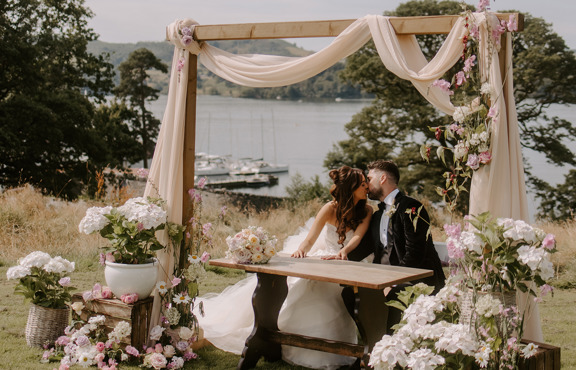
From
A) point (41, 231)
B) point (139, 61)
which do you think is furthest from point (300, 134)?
point (41, 231)

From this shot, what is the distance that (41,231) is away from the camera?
8758 mm

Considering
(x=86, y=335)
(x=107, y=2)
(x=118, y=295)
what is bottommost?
(x=86, y=335)

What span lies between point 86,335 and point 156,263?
744 millimetres

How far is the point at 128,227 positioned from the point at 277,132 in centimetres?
5932

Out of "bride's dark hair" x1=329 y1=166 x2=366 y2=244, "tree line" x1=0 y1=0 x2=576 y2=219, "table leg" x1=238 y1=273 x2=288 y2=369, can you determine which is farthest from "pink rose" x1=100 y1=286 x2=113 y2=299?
"tree line" x1=0 y1=0 x2=576 y2=219

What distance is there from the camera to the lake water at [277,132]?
50.2 meters

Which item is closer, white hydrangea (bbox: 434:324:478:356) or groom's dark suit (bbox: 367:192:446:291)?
white hydrangea (bbox: 434:324:478:356)

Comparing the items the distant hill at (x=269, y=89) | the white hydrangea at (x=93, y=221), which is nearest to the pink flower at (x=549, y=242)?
the white hydrangea at (x=93, y=221)

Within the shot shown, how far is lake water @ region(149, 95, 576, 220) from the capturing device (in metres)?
50.2

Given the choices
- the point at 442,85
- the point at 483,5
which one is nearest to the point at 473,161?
the point at 442,85

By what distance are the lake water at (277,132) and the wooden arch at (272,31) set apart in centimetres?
3428

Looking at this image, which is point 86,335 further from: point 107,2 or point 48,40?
point 107,2

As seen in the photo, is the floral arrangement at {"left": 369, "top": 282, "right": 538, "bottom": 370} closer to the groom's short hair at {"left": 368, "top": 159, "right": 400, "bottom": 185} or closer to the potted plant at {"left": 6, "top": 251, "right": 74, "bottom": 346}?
the groom's short hair at {"left": 368, "top": 159, "right": 400, "bottom": 185}

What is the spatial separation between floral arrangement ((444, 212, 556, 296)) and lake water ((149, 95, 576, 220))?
35.7 m
